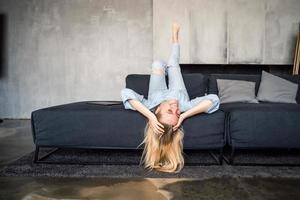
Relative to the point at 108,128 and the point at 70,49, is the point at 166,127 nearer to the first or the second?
the point at 108,128

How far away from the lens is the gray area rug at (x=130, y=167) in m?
2.22

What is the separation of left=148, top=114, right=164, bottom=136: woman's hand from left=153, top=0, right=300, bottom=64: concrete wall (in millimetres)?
2710

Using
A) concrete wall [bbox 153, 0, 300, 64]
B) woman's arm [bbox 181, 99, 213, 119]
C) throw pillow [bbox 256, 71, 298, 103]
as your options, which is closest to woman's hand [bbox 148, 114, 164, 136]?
woman's arm [bbox 181, 99, 213, 119]

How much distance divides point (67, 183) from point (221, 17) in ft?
12.1

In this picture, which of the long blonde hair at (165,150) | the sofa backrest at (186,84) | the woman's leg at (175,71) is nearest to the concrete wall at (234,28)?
the sofa backrest at (186,84)

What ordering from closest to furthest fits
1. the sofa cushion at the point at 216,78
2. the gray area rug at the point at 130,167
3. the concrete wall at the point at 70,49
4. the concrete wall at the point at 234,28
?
the gray area rug at the point at 130,167
the sofa cushion at the point at 216,78
the concrete wall at the point at 234,28
the concrete wall at the point at 70,49

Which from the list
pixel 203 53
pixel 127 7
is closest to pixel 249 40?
pixel 203 53

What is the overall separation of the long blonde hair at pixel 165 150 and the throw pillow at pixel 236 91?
1204 mm

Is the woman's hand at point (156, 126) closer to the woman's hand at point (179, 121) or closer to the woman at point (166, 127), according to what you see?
the woman at point (166, 127)

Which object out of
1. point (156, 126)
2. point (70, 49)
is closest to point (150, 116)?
point (156, 126)

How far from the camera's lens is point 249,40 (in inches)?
188

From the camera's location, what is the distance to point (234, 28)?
15.7 feet

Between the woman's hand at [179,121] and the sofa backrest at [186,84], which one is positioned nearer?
the woman's hand at [179,121]

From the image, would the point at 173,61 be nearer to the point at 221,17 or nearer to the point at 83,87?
the point at 221,17
